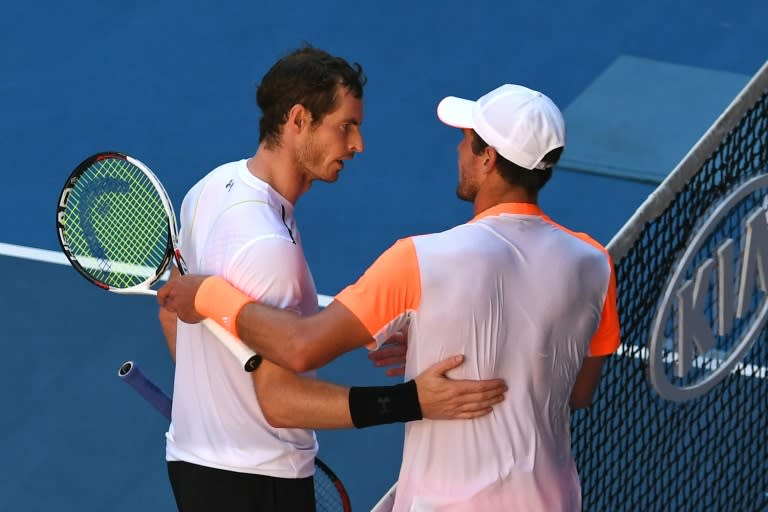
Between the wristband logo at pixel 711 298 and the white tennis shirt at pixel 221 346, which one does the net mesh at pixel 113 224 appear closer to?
the white tennis shirt at pixel 221 346

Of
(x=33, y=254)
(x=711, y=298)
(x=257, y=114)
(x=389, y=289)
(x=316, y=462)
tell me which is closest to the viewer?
(x=389, y=289)

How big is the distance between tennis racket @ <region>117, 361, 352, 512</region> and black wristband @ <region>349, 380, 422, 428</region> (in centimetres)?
74

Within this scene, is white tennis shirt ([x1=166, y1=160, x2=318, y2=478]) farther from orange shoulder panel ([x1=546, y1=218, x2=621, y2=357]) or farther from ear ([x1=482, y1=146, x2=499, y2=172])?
orange shoulder panel ([x1=546, y1=218, x2=621, y2=357])

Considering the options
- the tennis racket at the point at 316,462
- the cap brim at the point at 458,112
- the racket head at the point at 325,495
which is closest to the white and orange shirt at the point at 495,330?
the cap brim at the point at 458,112

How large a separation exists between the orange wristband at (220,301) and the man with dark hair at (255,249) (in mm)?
110

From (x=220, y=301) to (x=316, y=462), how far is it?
91 cm

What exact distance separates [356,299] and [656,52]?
6527 millimetres

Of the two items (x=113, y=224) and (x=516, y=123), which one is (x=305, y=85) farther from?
(x=113, y=224)

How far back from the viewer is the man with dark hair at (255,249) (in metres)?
3.67

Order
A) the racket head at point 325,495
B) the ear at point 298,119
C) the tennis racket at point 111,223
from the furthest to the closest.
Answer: the tennis racket at point 111,223 → the racket head at point 325,495 → the ear at point 298,119

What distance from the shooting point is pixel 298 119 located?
3785 millimetres

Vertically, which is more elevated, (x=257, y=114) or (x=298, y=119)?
(x=298, y=119)

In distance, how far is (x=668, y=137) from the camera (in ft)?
28.3

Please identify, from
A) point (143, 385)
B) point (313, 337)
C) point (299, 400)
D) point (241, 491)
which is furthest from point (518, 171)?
point (143, 385)
